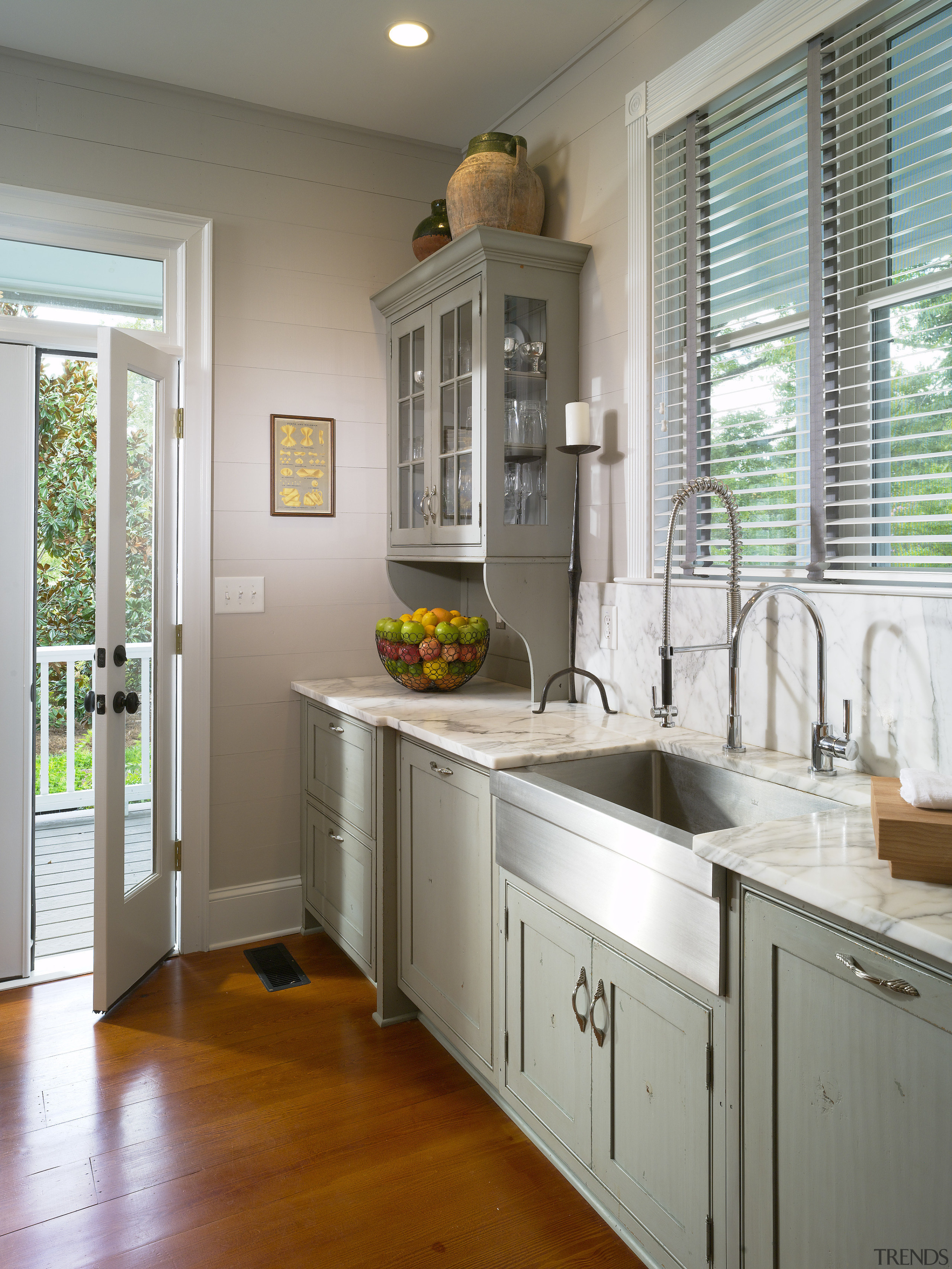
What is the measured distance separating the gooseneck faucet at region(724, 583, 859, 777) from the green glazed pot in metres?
1.89

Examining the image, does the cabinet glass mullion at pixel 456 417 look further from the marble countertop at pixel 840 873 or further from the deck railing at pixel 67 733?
the deck railing at pixel 67 733

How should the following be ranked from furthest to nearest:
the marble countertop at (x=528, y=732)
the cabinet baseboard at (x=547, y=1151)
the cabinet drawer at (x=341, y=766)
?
the cabinet drawer at (x=341, y=766), the marble countertop at (x=528, y=732), the cabinet baseboard at (x=547, y=1151)

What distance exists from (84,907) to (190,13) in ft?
10.3

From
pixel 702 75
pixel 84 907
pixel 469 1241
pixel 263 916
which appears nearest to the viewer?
pixel 469 1241

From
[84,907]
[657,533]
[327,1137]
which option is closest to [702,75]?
[657,533]

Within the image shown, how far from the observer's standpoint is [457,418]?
2.83 meters

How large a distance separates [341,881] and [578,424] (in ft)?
5.35

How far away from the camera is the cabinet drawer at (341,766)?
2.64 m

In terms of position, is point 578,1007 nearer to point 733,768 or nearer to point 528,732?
point 733,768

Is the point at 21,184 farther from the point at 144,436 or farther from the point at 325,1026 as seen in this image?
the point at 325,1026

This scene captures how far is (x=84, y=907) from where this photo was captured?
3484 mm

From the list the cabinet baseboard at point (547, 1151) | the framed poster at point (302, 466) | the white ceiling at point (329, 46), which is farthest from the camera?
the framed poster at point (302, 466)

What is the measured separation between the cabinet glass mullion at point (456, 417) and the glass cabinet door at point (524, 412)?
0.12m

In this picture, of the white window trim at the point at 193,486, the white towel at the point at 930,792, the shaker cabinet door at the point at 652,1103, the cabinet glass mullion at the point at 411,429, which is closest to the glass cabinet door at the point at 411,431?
the cabinet glass mullion at the point at 411,429
